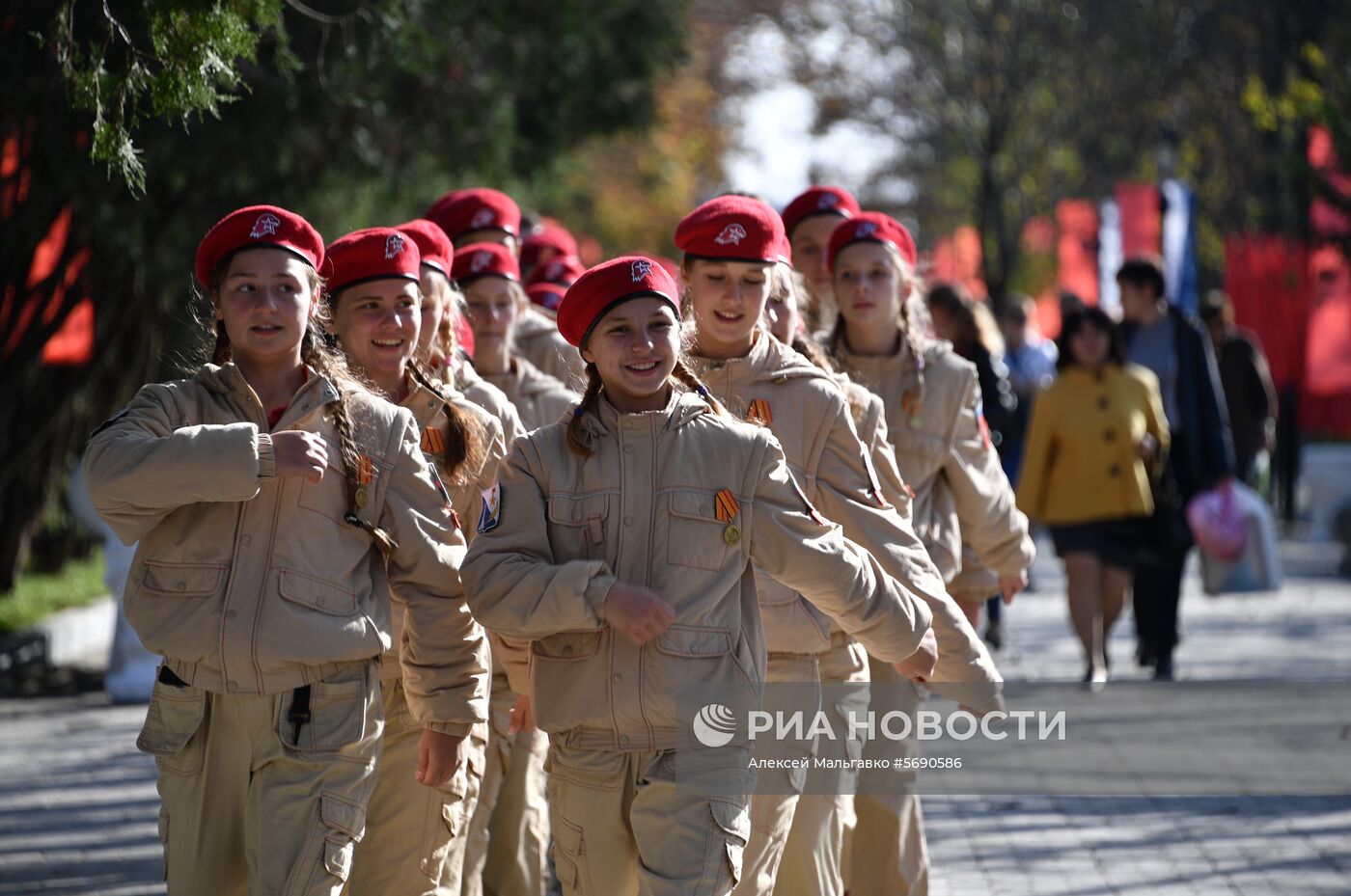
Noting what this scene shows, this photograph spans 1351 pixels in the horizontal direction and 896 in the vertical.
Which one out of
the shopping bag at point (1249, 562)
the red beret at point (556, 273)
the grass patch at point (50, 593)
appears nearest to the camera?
the red beret at point (556, 273)

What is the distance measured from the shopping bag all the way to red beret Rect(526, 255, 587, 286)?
531cm

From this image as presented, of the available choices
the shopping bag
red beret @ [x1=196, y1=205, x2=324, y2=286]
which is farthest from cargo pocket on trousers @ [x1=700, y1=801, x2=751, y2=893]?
the shopping bag

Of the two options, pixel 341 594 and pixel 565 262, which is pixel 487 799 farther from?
pixel 565 262

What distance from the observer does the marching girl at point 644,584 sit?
4367mm

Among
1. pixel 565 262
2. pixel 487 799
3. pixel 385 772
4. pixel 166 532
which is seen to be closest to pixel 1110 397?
pixel 565 262

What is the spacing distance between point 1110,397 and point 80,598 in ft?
25.9

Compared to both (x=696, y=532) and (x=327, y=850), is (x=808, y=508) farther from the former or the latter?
(x=327, y=850)

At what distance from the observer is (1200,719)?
10.2 m

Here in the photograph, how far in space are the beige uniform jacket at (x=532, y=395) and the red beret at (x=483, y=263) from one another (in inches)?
12.9

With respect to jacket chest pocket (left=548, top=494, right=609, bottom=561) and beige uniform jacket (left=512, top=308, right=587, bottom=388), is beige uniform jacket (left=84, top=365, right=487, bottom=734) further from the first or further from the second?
beige uniform jacket (left=512, top=308, right=587, bottom=388)

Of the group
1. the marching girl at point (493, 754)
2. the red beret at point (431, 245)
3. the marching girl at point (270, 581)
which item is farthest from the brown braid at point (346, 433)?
the red beret at point (431, 245)

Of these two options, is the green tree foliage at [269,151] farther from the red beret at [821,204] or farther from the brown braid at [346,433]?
the brown braid at [346,433]

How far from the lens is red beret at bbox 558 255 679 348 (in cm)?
457

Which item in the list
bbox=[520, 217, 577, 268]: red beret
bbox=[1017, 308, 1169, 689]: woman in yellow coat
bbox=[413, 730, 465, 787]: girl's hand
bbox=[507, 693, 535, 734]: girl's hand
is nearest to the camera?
bbox=[413, 730, 465, 787]: girl's hand
